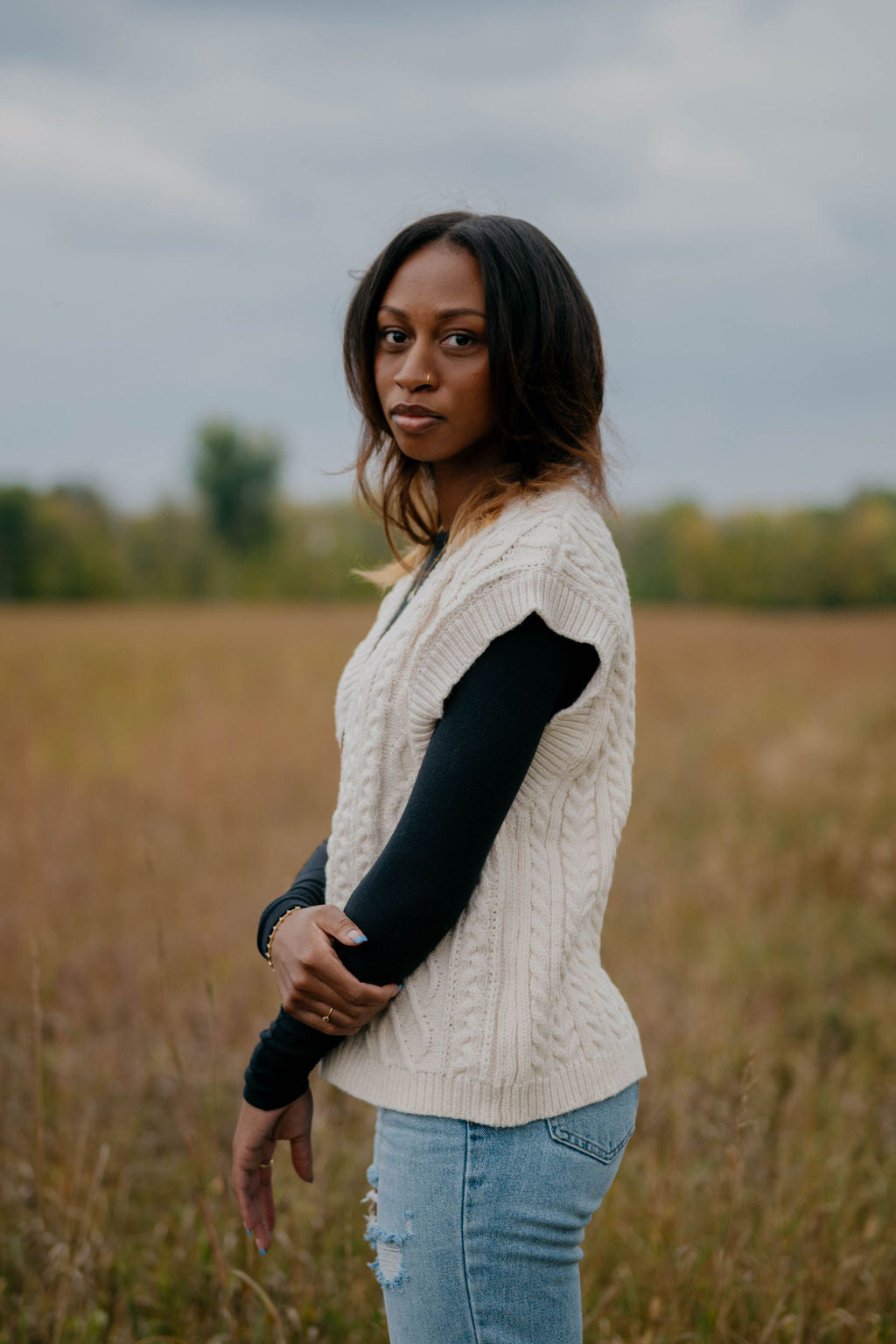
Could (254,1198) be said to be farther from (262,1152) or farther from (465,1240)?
(465,1240)

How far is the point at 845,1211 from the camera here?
2.32m

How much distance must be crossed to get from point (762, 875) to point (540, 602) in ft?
15.3

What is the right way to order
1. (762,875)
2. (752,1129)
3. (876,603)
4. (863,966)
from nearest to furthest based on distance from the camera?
(752,1129) < (863,966) < (762,875) < (876,603)

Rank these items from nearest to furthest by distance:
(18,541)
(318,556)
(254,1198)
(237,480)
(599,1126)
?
(599,1126), (254,1198), (18,541), (318,556), (237,480)

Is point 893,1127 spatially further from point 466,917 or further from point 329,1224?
point 466,917

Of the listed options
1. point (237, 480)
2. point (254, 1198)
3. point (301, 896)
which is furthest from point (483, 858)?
point (237, 480)

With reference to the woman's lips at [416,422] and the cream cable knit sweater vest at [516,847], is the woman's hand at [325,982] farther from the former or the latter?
the woman's lips at [416,422]

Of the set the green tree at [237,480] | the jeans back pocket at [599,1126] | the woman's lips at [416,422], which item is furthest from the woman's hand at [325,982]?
the green tree at [237,480]

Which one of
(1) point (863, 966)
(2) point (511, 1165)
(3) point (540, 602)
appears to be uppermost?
(3) point (540, 602)

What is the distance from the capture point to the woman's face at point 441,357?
3.94ft

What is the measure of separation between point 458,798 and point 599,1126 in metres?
0.43

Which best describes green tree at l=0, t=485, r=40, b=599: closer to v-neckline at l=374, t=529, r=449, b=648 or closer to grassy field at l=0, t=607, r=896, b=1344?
grassy field at l=0, t=607, r=896, b=1344

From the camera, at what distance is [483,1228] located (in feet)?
3.42

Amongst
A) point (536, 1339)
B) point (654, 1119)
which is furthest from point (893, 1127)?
point (536, 1339)
